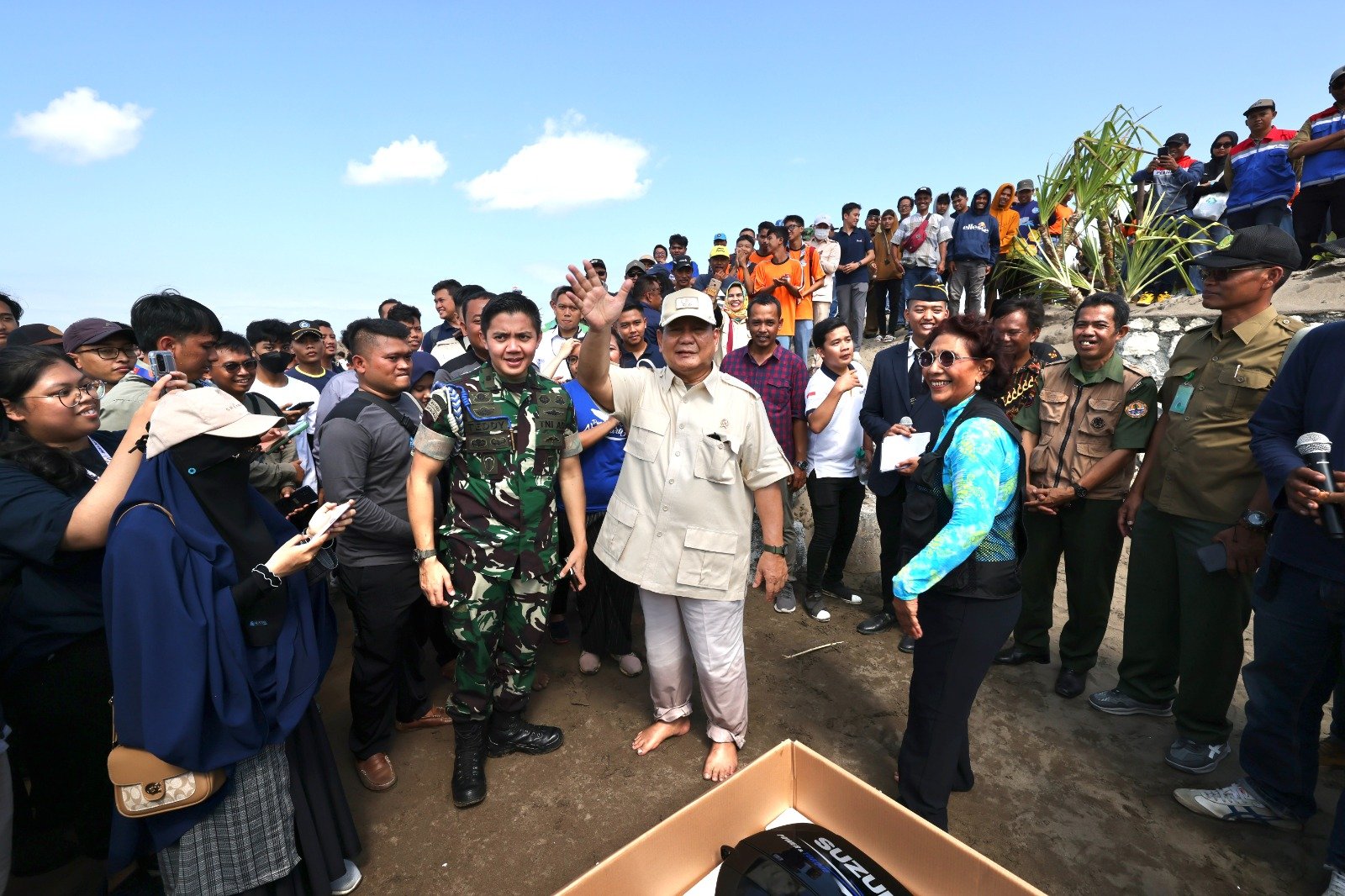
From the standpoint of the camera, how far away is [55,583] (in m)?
2.10

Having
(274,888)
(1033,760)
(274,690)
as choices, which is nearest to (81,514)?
(274,690)

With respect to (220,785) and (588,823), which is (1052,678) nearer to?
(588,823)

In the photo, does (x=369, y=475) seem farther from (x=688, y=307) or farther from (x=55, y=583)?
(x=688, y=307)

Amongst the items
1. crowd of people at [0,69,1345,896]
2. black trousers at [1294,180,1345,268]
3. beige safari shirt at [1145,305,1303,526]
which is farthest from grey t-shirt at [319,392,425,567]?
black trousers at [1294,180,1345,268]

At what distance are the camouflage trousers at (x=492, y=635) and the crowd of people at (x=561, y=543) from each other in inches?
0.7

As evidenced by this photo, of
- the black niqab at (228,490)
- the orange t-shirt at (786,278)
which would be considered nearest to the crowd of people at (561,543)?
the black niqab at (228,490)

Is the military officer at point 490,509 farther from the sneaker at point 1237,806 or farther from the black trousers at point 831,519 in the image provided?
the sneaker at point 1237,806

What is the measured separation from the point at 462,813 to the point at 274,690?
4.13ft

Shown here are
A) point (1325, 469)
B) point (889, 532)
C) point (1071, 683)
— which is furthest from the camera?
point (889, 532)

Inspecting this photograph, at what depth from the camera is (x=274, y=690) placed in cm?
191

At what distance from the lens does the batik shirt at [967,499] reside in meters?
2.10

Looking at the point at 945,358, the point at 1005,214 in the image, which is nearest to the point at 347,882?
the point at 945,358

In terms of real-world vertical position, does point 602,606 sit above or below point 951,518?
below

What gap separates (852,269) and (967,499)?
753 cm
